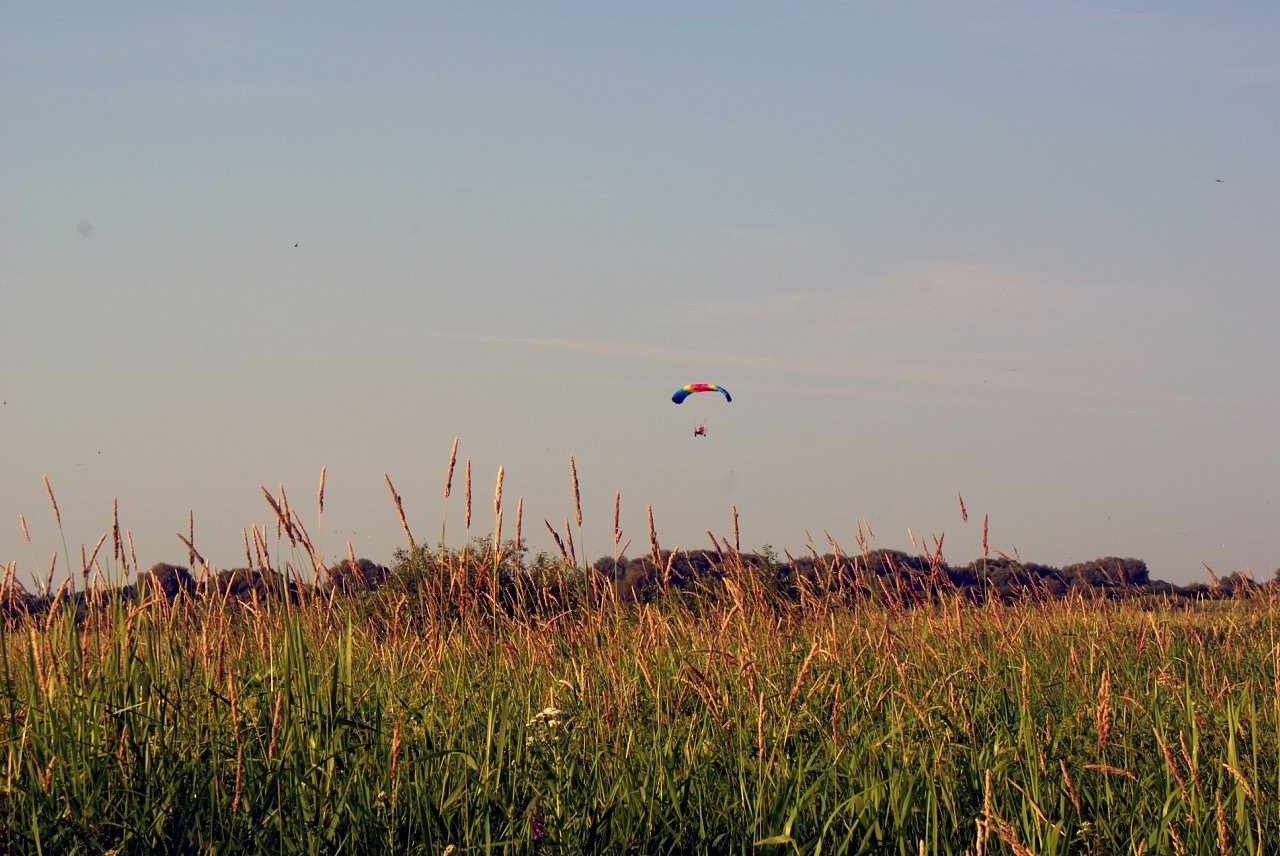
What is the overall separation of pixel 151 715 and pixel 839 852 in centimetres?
227

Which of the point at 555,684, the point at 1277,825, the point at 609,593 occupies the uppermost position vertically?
the point at 609,593

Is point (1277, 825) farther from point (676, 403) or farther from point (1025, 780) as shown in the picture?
point (676, 403)

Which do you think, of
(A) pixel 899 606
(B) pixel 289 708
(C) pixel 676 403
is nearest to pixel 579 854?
(B) pixel 289 708

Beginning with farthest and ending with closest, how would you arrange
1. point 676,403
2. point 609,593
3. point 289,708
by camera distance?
point 676,403 < point 609,593 < point 289,708

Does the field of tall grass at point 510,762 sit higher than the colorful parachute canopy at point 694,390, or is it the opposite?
the colorful parachute canopy at point 694,390

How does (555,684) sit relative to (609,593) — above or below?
below

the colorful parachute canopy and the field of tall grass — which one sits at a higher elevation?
the colorful parachute canopy

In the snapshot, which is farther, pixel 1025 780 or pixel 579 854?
pixel 1025 780

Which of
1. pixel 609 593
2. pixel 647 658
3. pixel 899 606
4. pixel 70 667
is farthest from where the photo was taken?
pixel 899 606

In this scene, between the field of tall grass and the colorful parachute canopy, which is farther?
the colorful parachute canopy

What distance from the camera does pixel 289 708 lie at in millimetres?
3586

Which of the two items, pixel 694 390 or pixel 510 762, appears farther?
pixel 694 390

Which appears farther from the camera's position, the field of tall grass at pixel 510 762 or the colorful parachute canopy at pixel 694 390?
the colorful parachute canopy at pixel 694 390

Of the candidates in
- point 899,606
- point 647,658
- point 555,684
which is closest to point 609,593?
point 647,658
